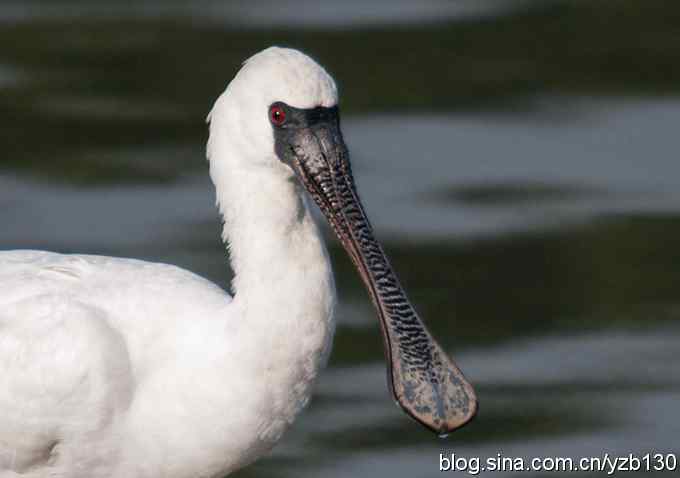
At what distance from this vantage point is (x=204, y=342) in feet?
23.1

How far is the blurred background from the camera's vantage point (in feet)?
31.3

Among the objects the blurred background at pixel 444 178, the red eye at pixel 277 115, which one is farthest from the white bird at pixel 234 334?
the blurred background at pixel 444 178

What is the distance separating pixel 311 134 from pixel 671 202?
17.3 feet

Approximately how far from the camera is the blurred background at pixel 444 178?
31.3 feet

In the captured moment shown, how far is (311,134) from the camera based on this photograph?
687cm

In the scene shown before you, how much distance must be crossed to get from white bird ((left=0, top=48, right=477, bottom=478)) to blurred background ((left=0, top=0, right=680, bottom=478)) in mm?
1742

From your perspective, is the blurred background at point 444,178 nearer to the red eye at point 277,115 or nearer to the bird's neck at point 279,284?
the bird's neck at point 279,284

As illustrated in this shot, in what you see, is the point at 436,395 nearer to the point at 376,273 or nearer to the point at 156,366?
the point at 376,273

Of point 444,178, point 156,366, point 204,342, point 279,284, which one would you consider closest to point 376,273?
point 279,284

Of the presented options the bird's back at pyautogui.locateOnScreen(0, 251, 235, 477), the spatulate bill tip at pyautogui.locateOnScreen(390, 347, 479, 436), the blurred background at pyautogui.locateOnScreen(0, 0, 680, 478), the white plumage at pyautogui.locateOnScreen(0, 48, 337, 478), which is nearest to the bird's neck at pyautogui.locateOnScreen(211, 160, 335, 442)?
the white plumage at pyautogui.locateOnScreen(0, 48, 337, 478)

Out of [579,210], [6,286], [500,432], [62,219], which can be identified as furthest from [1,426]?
[579,210]

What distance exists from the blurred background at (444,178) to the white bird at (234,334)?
1.74m

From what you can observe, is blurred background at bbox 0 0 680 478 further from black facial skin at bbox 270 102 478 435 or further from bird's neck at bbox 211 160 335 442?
bird's neck at bbox 211 160 335 442

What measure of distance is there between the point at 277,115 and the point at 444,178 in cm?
532
